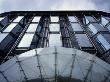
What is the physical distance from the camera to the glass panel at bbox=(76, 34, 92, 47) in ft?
71.6

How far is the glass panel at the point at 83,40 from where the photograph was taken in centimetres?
2183

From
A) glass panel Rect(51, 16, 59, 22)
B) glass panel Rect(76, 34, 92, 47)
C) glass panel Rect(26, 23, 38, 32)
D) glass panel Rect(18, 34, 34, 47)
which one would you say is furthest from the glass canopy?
glass panel Rect(51, 16, 59, 22)

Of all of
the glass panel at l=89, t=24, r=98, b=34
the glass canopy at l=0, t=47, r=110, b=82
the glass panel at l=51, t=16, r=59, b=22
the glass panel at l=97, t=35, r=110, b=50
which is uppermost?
the glass panel at l=51, t=16, r=59, b=22

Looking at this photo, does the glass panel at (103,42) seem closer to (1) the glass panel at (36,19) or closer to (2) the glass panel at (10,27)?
(2) the glass panel at (10,27)

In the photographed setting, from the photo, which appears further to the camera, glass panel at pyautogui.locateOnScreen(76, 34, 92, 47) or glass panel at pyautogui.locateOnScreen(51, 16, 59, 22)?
glass panel at pyautogui.locateOnScreen(51, 16, 59, 22)

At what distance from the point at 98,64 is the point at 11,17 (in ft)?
68.4

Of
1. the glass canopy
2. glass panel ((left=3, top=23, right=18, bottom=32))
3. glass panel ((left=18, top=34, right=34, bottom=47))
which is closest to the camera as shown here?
the glass canopy

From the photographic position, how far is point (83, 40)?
22.8 m

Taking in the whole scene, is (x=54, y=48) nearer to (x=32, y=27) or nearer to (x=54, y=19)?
(x=32, y=27)

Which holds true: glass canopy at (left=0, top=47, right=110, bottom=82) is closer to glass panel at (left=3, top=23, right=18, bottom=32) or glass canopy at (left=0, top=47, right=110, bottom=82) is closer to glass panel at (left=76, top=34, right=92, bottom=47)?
glass panel at (left=76, top=34, right=92, bottom=47)

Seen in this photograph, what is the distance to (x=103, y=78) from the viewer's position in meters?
14.4

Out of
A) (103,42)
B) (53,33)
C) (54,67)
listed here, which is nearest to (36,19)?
(53,33)

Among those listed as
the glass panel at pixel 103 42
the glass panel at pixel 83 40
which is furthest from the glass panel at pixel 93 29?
the glass panel at pixel 103 42

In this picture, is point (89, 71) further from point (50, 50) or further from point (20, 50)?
point (20, 50)
